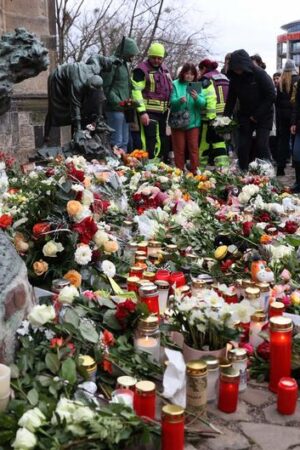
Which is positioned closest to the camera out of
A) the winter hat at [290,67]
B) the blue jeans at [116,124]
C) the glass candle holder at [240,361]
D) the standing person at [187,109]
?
the glass candle holder at [240,361]

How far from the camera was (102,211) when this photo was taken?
4332mm

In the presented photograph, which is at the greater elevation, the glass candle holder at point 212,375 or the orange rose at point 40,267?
the orange rose at point 40,267

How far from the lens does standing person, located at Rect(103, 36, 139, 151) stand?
7797 mm

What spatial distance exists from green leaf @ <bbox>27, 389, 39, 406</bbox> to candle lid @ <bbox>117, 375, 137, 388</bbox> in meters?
0.30

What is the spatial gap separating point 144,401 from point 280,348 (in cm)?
65

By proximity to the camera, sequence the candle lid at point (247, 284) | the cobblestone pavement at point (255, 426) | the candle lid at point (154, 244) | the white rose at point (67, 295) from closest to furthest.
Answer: the cobblestone pavement at point (255, 426)
the white rose at point (67, 295)
the candle lid at point (247, 284)
the candle lid at point (154, 244)

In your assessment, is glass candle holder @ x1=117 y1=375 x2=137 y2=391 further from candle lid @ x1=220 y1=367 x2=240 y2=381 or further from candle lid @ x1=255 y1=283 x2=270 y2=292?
candle lid @ x1=255 y1=283 x2=270 y2=292

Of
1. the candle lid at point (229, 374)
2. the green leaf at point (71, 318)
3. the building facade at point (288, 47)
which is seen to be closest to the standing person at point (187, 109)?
the green leaf at point (71, 318)

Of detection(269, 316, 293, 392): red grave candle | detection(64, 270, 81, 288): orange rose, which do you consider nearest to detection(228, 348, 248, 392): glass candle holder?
detection(269, 316, 293, 392): red grave candle

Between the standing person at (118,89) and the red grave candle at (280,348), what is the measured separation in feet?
18.4

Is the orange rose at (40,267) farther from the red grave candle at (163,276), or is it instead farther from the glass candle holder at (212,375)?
the glass candle holder at (212,375)

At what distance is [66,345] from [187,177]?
4.23 meters

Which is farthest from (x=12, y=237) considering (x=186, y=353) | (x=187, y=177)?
(x=187, y=177)

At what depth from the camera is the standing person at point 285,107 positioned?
862 cm
